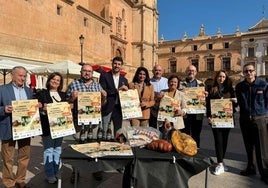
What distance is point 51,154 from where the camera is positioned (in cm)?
498

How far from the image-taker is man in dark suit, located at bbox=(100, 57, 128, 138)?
5574 mm

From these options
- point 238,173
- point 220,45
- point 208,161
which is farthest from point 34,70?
point 220,45

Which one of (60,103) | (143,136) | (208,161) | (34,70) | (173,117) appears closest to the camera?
(208,161)

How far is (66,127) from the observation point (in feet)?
14.7

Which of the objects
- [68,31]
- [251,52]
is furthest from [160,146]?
[251,52]

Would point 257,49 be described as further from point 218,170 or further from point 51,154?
point 51,154

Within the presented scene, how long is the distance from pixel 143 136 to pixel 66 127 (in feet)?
4.05

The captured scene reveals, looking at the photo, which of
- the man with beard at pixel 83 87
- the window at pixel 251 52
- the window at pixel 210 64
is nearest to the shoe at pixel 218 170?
the man with beard at pixel 83 87

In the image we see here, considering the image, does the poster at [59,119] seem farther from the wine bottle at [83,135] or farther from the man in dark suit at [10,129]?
the man in dark suit at [10,129]

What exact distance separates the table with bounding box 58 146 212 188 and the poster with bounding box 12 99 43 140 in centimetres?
109

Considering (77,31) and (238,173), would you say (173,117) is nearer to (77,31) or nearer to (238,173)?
(238,173)

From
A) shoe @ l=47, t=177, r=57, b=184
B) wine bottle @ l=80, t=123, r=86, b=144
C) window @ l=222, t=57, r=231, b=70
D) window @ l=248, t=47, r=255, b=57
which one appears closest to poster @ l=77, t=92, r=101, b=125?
wine bottle @ l=80, t=123, r=86, b=144

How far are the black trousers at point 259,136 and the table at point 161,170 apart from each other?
2.49m

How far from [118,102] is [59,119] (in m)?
1.54
